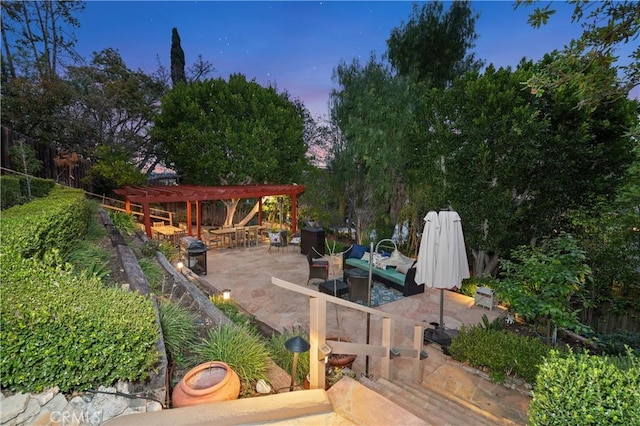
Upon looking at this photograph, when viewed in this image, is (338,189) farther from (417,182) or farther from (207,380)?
(207,380)

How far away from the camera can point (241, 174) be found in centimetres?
1238

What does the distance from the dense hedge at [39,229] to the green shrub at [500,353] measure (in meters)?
5.36

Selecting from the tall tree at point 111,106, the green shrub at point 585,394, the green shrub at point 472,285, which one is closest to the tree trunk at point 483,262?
the green shrub at point 472,285

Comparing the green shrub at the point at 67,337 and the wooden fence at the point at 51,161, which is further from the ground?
the wooden fence at the point at 51,161

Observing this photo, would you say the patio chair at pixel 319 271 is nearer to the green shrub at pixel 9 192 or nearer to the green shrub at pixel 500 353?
the green shrub at pixel 500 353

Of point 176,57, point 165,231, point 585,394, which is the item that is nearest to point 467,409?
point 585,394

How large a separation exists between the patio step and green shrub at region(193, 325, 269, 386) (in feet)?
4.03

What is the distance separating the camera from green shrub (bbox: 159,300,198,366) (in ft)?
9.30

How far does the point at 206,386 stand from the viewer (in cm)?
215

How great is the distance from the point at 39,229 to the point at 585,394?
191 inches

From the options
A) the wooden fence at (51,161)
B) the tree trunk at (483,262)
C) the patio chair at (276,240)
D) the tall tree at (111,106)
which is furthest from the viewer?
the tall tree at (111,106)

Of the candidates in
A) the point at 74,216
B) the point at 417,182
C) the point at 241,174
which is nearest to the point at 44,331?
the point at 74,216

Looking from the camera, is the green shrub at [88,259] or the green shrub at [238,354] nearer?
the green shrub at [238,354]

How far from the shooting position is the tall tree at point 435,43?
11688 mm
